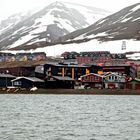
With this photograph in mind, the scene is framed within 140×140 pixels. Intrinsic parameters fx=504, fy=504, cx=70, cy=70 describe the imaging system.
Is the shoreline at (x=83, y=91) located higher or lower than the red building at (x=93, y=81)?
lower

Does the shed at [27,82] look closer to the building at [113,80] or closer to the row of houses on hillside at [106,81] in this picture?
the row of houses on hillside at [106,81]

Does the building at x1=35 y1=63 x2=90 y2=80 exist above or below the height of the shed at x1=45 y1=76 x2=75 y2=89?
above

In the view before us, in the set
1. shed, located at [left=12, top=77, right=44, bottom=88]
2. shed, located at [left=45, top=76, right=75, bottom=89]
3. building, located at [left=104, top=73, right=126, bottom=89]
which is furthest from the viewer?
building, located at [left=104, top=73, right=126, bottom=89]

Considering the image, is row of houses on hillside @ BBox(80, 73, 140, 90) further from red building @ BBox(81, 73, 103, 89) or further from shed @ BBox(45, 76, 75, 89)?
shed @ BBox(45, 76, 75, 89)

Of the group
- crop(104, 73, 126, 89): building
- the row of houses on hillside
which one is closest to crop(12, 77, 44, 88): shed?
the row of houses on hillside

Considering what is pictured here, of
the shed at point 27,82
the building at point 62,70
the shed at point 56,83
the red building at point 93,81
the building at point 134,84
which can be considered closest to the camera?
the building at point 134,84

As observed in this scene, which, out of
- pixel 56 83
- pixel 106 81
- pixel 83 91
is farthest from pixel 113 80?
pixel 56 83

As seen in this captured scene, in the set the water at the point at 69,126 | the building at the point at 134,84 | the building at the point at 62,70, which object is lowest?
the water at the point at 69,126

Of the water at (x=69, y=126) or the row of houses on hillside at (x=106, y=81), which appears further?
the row of houses on hillside at (x=106, y=81)

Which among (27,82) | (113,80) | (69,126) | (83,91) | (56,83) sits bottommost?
(69,126)

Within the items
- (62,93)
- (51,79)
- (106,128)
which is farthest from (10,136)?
(51,79)

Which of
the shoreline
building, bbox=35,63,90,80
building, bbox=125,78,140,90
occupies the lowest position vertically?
the shoreline

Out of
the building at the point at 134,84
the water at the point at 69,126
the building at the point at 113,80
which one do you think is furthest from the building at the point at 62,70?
the water at the point at 69,126

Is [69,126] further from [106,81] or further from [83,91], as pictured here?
[106,81]
